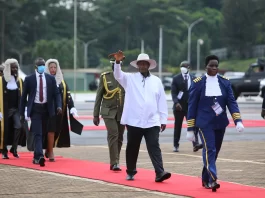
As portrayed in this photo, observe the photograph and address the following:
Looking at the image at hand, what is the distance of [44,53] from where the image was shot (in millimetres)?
107062

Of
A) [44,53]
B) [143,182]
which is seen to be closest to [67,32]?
[44,53]

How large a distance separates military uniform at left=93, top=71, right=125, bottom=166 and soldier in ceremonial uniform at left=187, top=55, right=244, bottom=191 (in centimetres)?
252

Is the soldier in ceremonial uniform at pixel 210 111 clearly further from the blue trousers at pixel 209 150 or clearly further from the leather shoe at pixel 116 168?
the leather shoe at pixel 116 168

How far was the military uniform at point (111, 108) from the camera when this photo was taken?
1383 centimetres

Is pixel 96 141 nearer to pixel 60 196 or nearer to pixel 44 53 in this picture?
pixel 60 196

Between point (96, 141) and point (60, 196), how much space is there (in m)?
9.91

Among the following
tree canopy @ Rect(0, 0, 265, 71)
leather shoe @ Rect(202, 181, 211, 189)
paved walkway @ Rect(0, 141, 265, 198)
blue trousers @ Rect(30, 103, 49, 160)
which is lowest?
paved walkway @ Rect(0, 141, 265, 198)

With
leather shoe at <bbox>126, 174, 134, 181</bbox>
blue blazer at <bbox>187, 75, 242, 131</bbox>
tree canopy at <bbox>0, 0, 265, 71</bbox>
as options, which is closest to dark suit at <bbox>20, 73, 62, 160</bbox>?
leather shoe at <bbox>126, 174, 134, 181</bbox>

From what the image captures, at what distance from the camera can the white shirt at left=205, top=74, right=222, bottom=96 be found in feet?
37.5

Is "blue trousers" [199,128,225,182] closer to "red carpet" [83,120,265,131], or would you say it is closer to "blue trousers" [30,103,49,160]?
"blue trousers" [30,103,49,160]

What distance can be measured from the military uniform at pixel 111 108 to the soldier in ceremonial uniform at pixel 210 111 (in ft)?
8.27

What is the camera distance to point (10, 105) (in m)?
15.9

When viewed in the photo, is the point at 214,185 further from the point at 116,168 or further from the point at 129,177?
the point at 116,168

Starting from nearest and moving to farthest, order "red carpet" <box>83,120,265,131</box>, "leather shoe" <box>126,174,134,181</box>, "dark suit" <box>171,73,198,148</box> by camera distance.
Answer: "leather shoe" <box>126,174,134,181</box>, "dark suit" <box>171,73,198,148</box>, "red carpet" <box>83,120,265,131</box>
